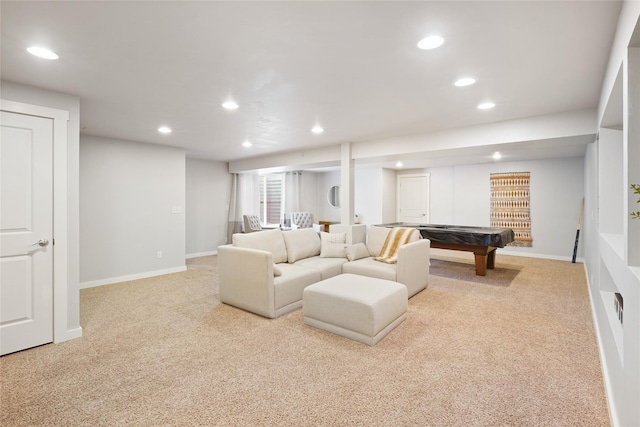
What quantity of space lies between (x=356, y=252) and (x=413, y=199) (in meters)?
4.89

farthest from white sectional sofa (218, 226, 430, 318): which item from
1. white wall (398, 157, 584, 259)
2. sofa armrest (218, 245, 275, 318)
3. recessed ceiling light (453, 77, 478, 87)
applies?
white wall (398, 157, 584, 259)

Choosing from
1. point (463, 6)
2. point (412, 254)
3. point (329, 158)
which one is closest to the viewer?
point (463, 6)

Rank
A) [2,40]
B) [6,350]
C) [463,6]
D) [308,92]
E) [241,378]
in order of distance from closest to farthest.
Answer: [463,6] → [2,40] → [241,378] → [6,350] → [308,92]

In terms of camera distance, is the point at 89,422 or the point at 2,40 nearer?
the point at 89,422

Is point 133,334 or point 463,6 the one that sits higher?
point 463,6

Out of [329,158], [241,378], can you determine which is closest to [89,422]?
[241,378]

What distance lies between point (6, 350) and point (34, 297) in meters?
0.44

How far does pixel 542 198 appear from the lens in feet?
22.4

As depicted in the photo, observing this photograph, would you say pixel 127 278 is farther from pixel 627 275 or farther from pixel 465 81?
pixel 627 275

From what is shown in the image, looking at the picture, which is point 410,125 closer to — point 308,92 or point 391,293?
point 308,92

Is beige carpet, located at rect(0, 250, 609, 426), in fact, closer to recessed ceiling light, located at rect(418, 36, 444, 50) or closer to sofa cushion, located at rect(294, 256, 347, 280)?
sofa cushion, located at rect(294, 256, 347, 280)

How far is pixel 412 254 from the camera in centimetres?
402

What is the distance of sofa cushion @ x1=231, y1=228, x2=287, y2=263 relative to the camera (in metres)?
3.96

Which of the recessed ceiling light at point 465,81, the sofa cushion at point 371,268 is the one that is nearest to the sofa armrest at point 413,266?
the sofa cushion at point 371,268
